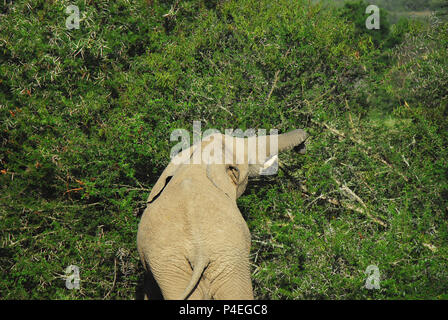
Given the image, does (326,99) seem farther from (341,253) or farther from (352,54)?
(341,253)

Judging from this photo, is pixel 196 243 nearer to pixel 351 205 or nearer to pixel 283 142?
pixel 283 142

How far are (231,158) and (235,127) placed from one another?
2.55 metres

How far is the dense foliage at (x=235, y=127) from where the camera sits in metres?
6.42

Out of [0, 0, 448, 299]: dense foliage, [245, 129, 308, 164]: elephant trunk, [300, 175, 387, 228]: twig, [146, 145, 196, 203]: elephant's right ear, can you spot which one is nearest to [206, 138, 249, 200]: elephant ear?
[245, 129, 308, 164]: elephant trunk

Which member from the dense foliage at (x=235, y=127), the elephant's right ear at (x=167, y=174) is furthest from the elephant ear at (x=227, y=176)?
the dense foliage at (x=235, y=127)

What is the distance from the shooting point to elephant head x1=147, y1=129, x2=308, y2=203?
4.90 m

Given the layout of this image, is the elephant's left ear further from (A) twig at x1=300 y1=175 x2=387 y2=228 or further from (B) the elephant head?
(A) twig at x1=300 y1=175 x2=387 y2=228

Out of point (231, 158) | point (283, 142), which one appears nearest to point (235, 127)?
point (283, 142)

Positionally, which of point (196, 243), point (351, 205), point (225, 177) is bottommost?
point (351, 205)

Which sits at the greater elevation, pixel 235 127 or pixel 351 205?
pixel 235 127

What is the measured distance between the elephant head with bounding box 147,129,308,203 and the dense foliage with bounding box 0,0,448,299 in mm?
1374

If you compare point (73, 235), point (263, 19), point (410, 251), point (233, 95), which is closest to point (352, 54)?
point (263, 19)

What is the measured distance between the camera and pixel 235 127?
7781 millimetres
